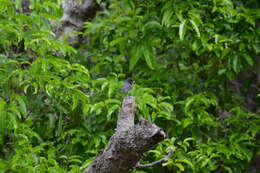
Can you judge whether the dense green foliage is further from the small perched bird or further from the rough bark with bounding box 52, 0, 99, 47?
the rough bark with bounding box 52, 0, 99, 47

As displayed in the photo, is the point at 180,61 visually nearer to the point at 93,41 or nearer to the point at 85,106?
the point at 93,41

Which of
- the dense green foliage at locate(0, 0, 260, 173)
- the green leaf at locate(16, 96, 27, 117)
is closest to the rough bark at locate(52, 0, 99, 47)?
the dense green foliage at locate(0, 0, 260, 173)

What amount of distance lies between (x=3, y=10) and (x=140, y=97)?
672 mm

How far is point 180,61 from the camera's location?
2518 millimetres

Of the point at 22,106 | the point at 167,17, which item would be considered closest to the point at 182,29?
the point at 167,17

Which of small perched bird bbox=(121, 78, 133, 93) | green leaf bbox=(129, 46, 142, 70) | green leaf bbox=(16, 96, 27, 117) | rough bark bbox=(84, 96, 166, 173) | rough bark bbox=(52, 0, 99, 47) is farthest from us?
rough bark bbox=(52, 0, 99, 47)

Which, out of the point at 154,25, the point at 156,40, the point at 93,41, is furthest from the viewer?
the point at 93,41

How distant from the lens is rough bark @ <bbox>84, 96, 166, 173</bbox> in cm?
120

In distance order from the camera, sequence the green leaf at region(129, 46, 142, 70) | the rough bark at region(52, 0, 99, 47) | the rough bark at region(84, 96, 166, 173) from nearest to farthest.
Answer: the rough bark at region(84, 96, 166, 173) < the green leaf at region(129, 46, 142, 70) < the rough bark at region(52, 0, 99, 47)

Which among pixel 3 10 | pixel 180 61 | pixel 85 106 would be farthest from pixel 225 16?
pixel 3 10

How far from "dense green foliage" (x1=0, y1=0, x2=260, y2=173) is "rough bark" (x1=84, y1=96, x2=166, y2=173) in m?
0.38

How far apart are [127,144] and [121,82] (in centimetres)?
74

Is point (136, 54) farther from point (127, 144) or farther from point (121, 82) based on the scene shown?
point (127, 144)

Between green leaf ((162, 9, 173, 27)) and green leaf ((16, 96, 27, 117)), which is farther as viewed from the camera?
green leaf ((162, 9, 173, 27))
